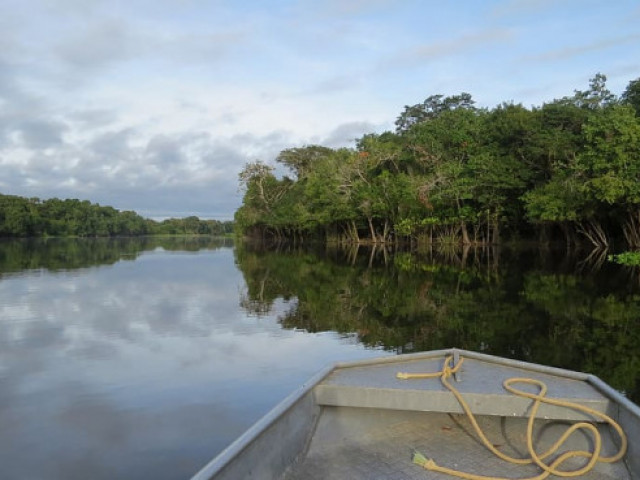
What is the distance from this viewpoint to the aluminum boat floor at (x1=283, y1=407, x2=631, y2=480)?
153 inches

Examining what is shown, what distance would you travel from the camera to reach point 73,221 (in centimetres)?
11688

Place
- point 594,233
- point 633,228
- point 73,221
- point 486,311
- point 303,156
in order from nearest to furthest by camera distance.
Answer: point 486,311 → point 633,228 → point 594,233 → point 303,156 → point 73,221

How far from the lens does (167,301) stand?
16.4 meters

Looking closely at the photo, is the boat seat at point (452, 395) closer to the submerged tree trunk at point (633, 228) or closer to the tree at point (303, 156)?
the submerged tree trunk at point (633, 228)

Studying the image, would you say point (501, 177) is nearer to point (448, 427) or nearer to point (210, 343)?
point (210, 343)

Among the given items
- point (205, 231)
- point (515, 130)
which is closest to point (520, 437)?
point (515, 130)

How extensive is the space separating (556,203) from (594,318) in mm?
23124

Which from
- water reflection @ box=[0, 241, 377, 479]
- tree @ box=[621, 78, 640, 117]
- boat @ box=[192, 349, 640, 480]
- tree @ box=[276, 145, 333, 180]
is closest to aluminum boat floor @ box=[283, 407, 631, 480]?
boat @ box=[192, 349, 640, 480]

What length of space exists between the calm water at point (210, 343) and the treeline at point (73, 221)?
8496 centimetres

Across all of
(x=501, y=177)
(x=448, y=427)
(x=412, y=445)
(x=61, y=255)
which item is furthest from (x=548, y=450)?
(x=61, y=255)

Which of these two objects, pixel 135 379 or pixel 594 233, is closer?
pixel 135 379

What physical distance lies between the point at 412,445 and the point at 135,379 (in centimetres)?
497

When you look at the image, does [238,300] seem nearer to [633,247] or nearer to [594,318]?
[594,318]

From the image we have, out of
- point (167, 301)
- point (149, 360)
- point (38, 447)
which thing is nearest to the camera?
point (38, 447)
